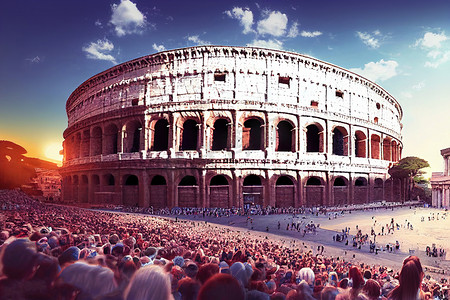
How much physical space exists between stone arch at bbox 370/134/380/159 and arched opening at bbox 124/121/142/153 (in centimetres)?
2702

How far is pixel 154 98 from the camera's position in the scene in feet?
78.5

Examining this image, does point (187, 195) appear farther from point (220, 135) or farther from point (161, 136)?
point (161, 136)

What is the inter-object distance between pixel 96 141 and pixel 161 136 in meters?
7.84

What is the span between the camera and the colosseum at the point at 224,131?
72.8 feet

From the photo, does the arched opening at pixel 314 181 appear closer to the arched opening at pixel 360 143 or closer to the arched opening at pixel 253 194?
the arched opening at pixel 253 194

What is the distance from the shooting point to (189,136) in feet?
82.4

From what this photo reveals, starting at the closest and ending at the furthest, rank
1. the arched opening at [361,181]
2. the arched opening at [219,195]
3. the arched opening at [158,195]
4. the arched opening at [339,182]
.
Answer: the arched opening at [219,195] → the arched opening at [158,195] → the arched opening at [339,182] → the arched opening at [361,181]

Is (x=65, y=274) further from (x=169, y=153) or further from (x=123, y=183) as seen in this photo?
(x=123, y=183)

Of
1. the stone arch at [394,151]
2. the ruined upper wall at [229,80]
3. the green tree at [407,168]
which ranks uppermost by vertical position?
the ruined upper wall at [229,80]

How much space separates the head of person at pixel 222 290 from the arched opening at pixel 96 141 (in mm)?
28547

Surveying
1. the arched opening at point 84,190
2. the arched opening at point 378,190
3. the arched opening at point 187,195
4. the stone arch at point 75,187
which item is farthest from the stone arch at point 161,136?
the arched opening at point 378,190

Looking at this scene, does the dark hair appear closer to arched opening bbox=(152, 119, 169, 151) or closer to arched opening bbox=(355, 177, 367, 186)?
arched opening bbox=(152, 119, 169, 151)

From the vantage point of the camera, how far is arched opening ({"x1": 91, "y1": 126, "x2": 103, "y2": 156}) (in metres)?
27.1

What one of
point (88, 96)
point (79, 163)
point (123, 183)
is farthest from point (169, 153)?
point (88, 96)
